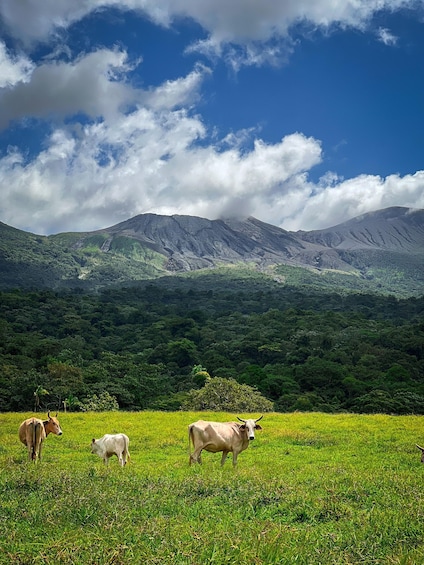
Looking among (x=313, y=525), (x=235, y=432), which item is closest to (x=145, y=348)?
(x=235, y=432)

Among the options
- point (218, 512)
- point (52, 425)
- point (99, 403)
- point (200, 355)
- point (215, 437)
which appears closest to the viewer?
point (218, 512)

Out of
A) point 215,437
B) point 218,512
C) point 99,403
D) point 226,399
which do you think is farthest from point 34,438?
point 226,399

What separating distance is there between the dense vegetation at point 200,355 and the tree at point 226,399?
202 inches

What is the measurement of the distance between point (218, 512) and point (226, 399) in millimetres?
33770

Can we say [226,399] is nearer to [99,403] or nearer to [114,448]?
[99,403]

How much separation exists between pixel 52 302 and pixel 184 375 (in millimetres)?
54181

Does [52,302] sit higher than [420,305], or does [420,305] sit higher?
[420,305]

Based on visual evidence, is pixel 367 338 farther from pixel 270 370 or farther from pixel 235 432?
pixel 235 432

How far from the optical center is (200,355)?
80.6 meters

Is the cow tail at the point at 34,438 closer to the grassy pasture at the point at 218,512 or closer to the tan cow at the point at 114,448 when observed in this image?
the grassy pasture at the point at 218,512

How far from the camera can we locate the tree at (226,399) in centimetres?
3972

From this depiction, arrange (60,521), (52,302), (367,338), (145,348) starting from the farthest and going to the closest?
(52,302) → (145,348) → (367,338) → (60,521)

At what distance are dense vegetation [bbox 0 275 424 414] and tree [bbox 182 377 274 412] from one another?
513cm

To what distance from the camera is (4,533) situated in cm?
589
